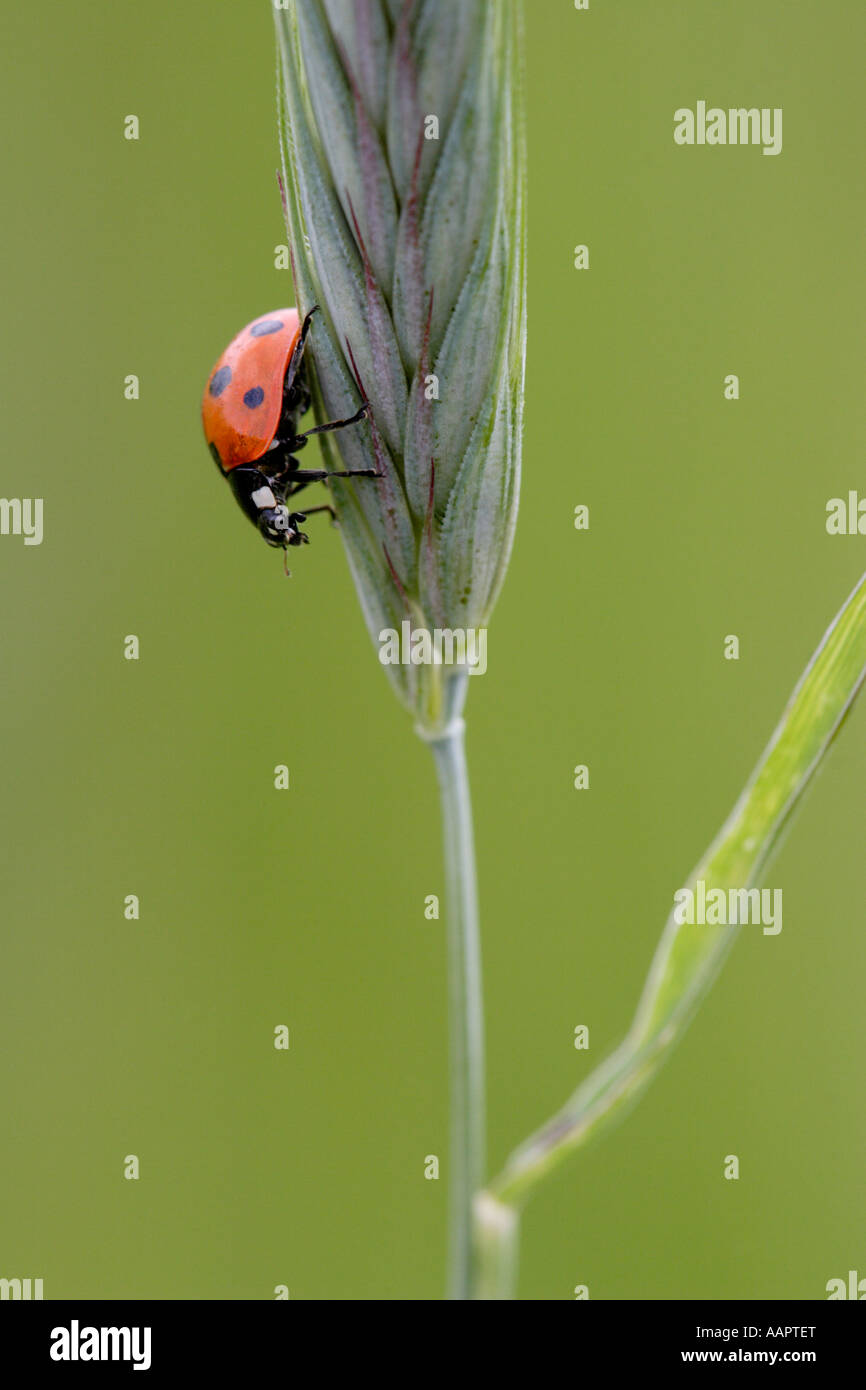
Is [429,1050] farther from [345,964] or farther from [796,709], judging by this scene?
[796,709]

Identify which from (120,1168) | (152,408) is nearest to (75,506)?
(152,408)

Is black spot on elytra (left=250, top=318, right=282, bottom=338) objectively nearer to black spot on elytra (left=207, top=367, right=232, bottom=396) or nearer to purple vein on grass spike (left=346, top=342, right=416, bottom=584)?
black spot on elytra (left=207, top=367, right=232, bottom=396)

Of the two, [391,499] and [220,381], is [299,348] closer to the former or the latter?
[391,499]

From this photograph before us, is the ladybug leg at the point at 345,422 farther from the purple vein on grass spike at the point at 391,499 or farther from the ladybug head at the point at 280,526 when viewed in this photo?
the ladybug head at the point at 280,526

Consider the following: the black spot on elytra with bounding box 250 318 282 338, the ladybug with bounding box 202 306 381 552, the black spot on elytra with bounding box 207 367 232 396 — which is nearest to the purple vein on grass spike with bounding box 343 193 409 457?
the ladybug with bounding box 202 306 381 552

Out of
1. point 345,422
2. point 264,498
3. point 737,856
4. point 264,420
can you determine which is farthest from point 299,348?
point 737,856

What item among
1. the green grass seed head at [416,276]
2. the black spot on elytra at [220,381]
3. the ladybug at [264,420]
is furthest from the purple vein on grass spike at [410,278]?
the black spot on elytra at [220,381]
